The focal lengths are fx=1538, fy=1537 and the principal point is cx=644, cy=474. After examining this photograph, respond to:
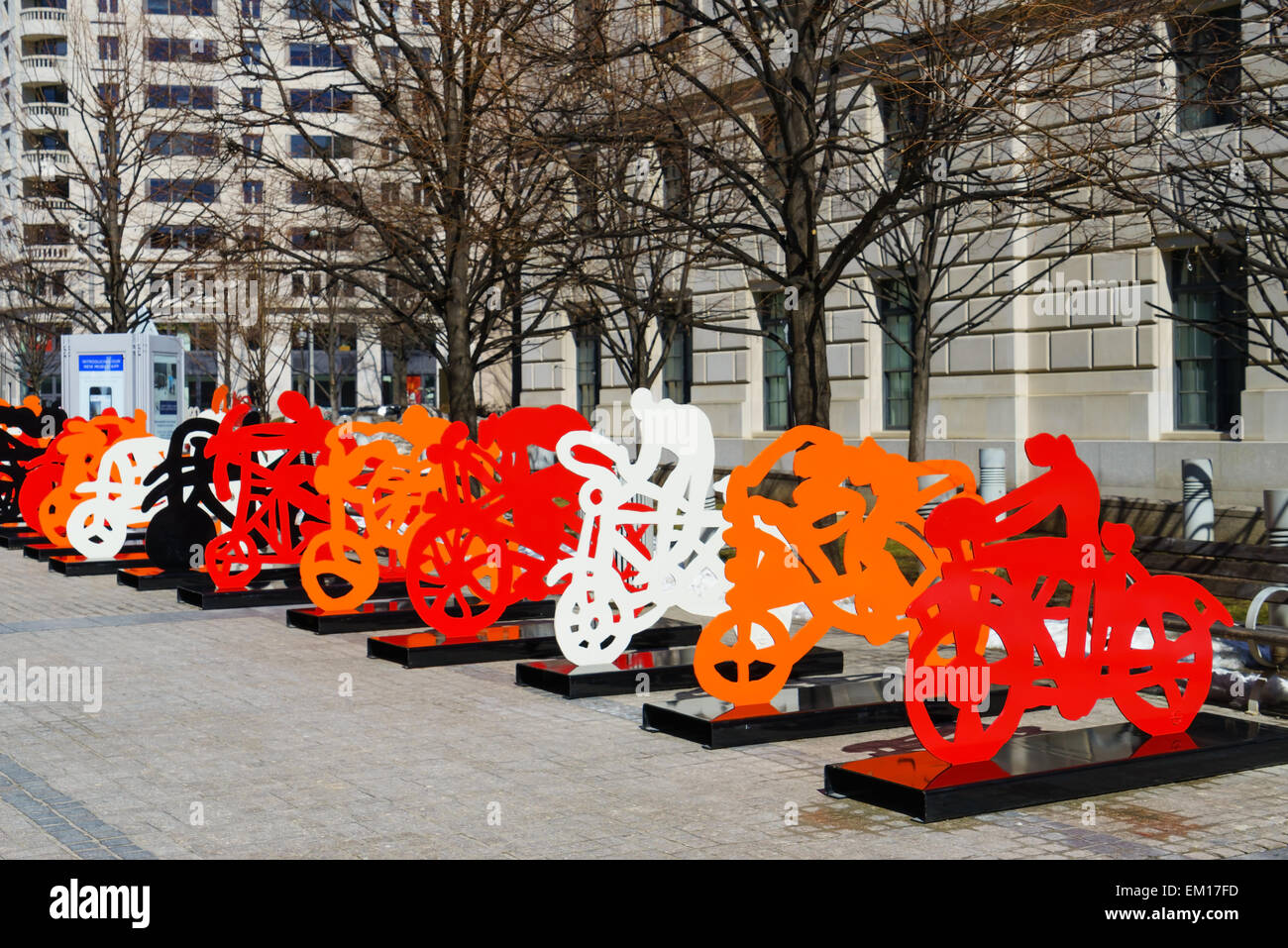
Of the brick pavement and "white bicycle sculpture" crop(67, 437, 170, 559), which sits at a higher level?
"white bicycle sculpture" crop(67, 437, 170, 559)

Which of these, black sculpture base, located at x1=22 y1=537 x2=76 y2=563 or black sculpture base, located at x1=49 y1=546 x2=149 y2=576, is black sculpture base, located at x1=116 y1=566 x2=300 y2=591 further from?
black sculpture base, located at x1=22 y1=537 x2=76 y2=563

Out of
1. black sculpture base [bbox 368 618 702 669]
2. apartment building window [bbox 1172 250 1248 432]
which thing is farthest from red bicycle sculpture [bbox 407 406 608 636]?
apartment building window [bbox 1172 250 1248 432]

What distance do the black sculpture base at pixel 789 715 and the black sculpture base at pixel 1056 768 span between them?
3.10 ft

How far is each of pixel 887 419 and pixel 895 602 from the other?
1753 centimetres

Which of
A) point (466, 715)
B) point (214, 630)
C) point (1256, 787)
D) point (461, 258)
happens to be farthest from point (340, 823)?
point (461, 258)

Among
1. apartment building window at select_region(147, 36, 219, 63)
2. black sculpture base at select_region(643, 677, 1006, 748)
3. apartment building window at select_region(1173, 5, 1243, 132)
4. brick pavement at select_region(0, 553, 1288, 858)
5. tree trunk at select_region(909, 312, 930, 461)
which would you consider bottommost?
brick pavement at select_region(0, 553, 1288, 858)

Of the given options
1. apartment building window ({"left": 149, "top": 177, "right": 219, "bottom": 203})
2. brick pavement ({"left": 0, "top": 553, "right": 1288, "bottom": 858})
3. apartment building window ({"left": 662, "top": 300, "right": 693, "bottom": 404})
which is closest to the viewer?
brick pavement ({"left": 0, "top": 553, "right": 1288, "bottom": 858})

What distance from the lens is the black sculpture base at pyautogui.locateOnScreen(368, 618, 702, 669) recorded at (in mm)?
11062

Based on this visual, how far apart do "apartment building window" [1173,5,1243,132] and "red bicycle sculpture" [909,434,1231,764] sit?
352cm

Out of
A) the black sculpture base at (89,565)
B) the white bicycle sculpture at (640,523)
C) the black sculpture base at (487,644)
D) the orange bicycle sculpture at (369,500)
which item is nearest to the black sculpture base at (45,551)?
the black sculpture base at (89,565)

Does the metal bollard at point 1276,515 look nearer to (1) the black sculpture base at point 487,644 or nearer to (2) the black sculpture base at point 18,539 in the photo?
(1) the black sculpture base at point 487,644

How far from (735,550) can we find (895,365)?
48.5 ft

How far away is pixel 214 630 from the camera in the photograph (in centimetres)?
1280

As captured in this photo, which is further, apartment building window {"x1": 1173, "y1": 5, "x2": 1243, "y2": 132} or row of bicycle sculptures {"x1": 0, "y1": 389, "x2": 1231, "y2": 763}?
apartment building window {"x1": 1173, "y1": 5, "x2": 1243, "y2": 132}
